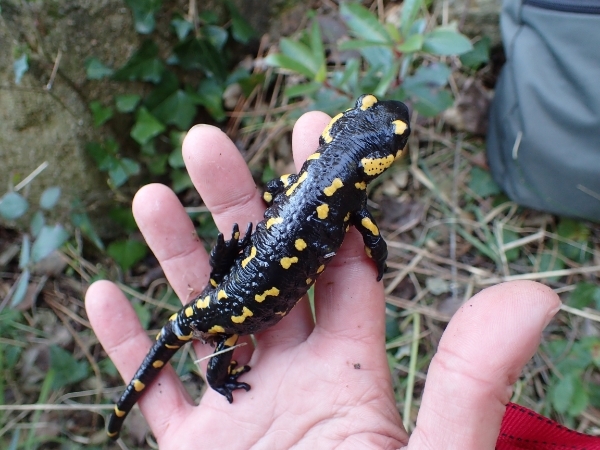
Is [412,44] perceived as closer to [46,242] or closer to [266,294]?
[266,294]

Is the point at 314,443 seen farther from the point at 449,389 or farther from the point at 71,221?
the point at 71,221

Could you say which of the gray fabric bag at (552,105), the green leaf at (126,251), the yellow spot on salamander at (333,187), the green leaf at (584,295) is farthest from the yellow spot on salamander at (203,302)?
the green leaf at (584,295)

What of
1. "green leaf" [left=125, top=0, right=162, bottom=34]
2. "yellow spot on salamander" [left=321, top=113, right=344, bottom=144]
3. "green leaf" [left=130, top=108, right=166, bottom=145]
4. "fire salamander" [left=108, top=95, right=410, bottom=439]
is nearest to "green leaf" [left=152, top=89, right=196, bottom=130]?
"green leaf" [left=130, top=108, right=166, bottom=145]

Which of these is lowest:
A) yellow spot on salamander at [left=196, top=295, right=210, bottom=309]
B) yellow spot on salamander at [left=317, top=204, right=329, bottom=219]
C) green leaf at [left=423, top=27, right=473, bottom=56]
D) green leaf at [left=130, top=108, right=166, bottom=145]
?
yellow spot on salamander at [left=196, top=295, right=210, bottom=309]

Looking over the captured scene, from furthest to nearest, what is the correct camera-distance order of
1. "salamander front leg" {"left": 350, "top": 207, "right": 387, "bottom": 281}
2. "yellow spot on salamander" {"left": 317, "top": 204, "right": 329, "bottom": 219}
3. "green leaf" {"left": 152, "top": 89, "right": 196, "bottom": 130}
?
1. "green leaf" {"left": 152, "top": 89, "right": 196, "bottom": 130}
2. "salamander front leg" {"left": 350, "top": 207, "right": 387, "bottom": 281}
3. "yellow spot on salamander" {"left": 317, "top": 204, "right": 329, "bottom": 219}

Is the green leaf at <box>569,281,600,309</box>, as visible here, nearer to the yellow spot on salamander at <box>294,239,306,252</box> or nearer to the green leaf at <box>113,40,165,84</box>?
the yellow spot on salamander at <box>294,239,306,252</box>

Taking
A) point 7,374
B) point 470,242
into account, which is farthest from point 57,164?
point 470,242

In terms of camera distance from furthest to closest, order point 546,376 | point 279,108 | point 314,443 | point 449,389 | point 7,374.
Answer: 1. point 279,108
2. point 7,374
3. point 546,376
4. point 314,443
5. point 449,389

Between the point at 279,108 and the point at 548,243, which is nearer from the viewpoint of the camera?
the point at 548,243
